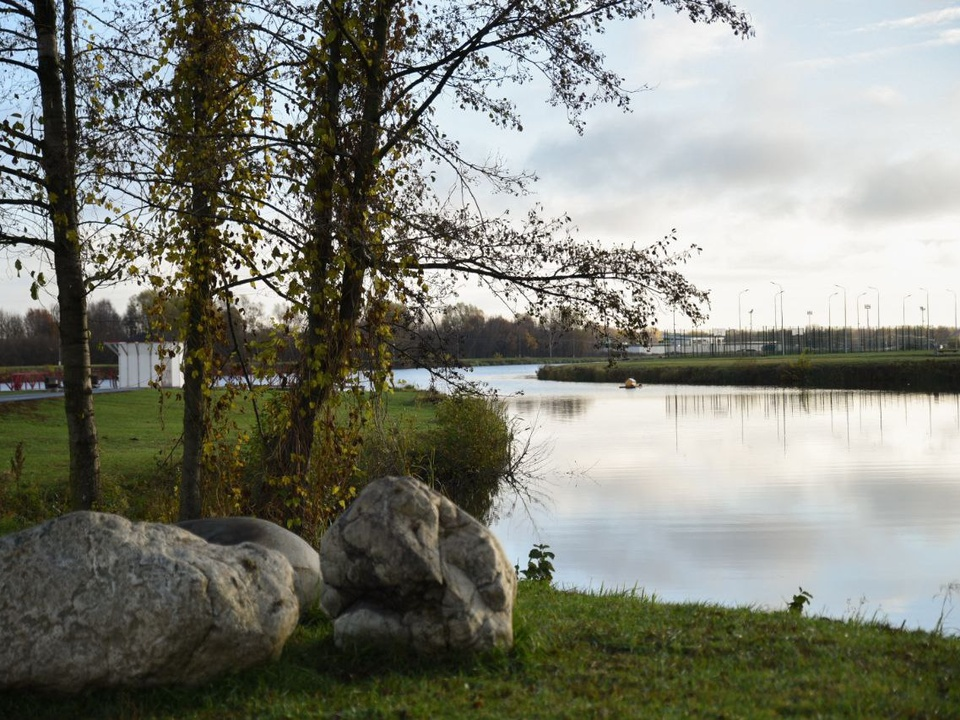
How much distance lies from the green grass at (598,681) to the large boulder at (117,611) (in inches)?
7.0

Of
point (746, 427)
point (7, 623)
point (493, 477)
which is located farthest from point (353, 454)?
point (746, 427)

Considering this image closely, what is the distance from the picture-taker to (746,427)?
34.1 meters

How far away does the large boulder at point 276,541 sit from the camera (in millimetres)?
7500

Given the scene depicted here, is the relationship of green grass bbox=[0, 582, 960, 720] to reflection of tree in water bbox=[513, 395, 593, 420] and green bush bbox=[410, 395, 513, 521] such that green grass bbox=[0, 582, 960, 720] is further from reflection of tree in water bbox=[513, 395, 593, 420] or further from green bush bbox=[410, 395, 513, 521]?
reflection of tree in water bbox=[513, 395, 593, 420]

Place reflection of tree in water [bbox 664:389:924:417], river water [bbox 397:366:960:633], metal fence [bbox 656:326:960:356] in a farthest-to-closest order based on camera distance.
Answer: metal fence [bbox 656:326:960:356]
reflection of tree in water [bbox 664:389:924:417]
river water [bbox 397:366:960:633]

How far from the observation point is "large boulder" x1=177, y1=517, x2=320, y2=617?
24.6 feet

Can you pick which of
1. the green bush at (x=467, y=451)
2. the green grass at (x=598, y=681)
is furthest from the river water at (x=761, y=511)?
the green grass at (x=598, y=681)

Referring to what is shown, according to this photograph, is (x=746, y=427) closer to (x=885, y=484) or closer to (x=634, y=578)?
(x=885, y=484)

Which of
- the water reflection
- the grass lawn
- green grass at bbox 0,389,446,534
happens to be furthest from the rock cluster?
the water reflection

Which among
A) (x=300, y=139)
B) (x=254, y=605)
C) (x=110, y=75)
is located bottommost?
(x=254, y=605)

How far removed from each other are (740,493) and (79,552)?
54.8 feet

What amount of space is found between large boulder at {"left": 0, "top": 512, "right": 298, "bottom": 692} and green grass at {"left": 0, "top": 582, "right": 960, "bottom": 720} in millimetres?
179

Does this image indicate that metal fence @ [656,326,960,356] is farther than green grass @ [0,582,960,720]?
Yes

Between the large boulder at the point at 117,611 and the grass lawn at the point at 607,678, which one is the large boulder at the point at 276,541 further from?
the large boulder at the point at 117,611
